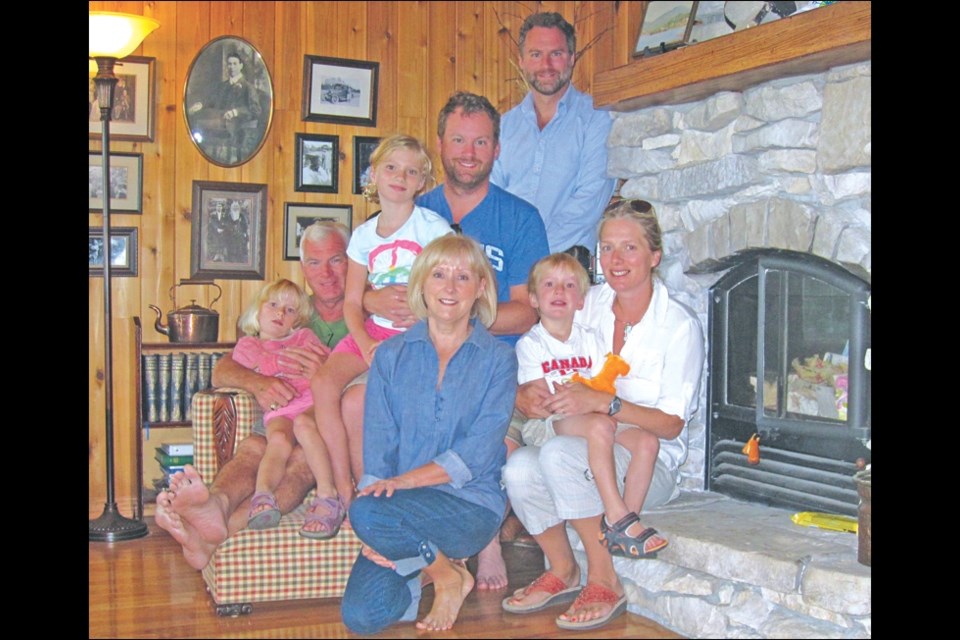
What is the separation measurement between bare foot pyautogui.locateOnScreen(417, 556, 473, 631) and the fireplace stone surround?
1.46 ft

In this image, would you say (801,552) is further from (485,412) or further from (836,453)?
(485,412)

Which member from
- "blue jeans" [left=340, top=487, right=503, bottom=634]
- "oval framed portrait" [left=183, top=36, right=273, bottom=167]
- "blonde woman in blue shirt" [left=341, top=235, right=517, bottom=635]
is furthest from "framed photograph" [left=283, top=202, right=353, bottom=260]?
"blue jeans" [left=340, top=487, right=503, bottom=634]

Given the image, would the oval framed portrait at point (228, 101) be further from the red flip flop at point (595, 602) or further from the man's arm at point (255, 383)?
the red flip flop at point (595, 602)

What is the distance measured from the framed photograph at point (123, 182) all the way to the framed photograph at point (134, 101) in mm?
80

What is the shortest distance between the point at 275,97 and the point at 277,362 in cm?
144

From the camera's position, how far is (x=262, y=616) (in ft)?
9.70

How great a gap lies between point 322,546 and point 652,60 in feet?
5.79

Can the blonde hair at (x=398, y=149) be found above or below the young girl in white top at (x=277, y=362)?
above

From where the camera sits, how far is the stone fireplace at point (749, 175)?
284 centimetres

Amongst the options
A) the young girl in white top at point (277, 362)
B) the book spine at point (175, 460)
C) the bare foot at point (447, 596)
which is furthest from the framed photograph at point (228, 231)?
the bare foot at point (447, 596)

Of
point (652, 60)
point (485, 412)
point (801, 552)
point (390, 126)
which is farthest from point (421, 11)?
point (801, 552)

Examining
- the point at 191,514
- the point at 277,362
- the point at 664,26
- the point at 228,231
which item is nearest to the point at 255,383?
the point at 277,362

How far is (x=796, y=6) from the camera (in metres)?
3.33

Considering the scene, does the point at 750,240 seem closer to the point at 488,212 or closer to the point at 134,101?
the point at 488,212
